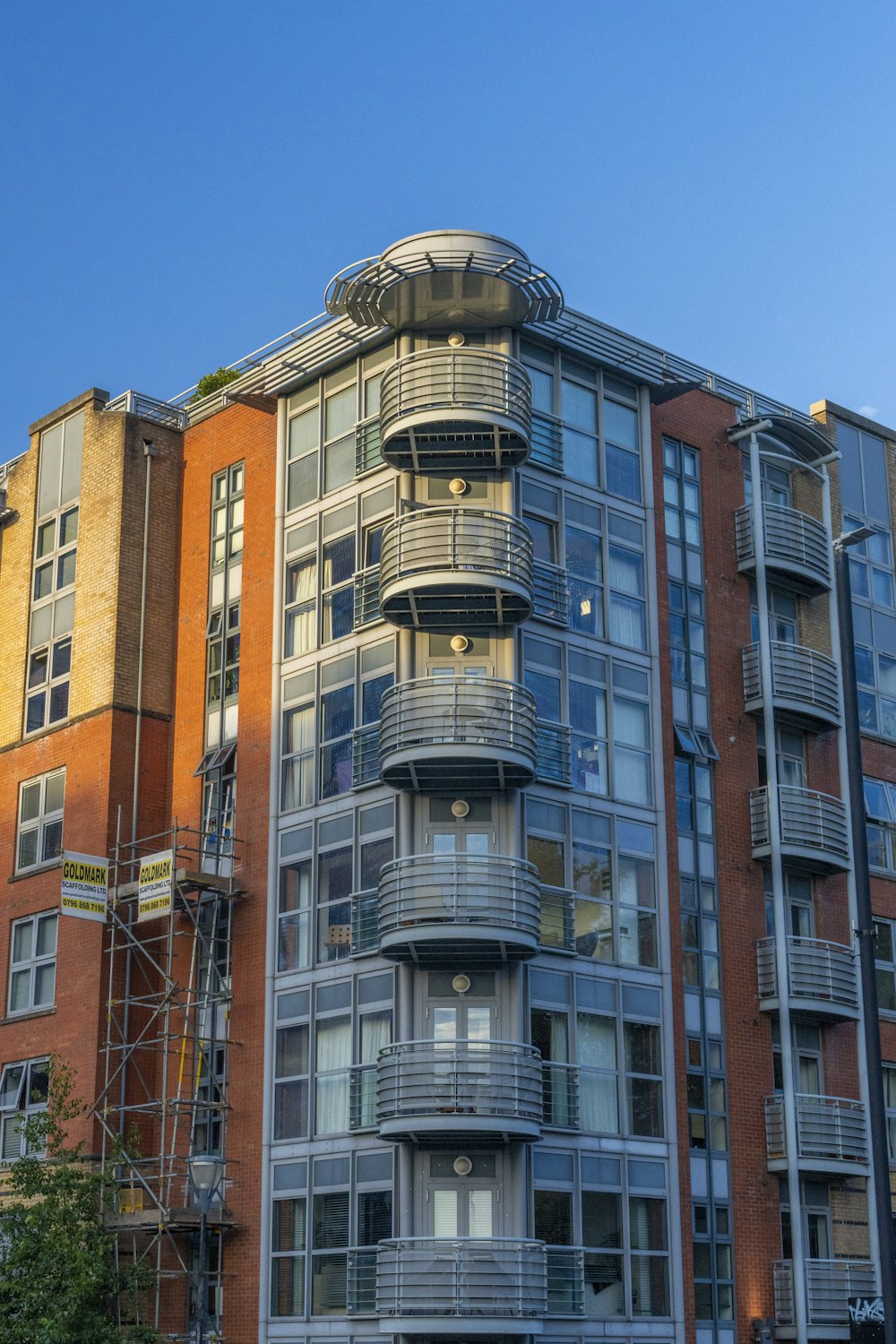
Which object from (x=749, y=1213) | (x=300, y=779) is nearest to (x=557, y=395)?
(x=300, y=779)

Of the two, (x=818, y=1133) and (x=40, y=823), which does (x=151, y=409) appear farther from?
(x=818, y=1133)

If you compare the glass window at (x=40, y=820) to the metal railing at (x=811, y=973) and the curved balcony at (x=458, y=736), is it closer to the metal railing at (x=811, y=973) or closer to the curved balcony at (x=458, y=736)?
the curved balcony at (x=458, y=736)

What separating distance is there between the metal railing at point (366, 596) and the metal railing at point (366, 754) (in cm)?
205

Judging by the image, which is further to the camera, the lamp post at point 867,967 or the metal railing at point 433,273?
the metal railing at point 433,273

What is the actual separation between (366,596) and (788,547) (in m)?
9.22

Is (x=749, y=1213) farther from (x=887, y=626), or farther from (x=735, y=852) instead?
(x=887, y=626)

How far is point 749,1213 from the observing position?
3278cm

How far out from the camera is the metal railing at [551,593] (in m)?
33.5

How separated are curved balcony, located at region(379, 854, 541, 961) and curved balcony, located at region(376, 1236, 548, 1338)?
180 inches

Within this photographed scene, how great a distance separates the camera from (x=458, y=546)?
105 feet

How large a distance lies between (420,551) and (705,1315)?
14103 millimetres

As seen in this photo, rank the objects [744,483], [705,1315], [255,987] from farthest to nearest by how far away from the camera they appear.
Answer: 1. [744,483]
2. [255,987]
3. [705,1315]

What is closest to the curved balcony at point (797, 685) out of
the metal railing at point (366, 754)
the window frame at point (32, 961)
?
the metal railing at point (366, 754)

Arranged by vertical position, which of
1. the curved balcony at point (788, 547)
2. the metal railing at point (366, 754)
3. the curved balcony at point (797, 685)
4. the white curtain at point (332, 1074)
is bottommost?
the white curtain at point (332, 1074)
